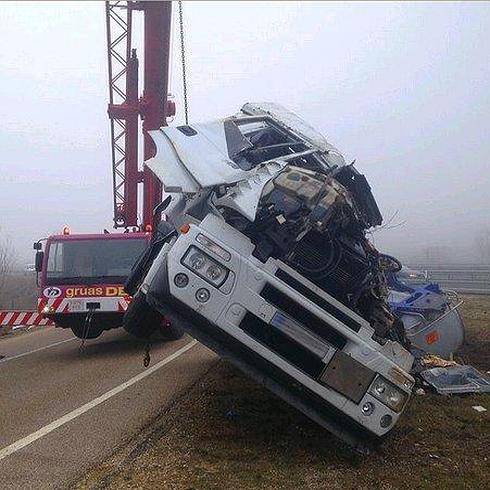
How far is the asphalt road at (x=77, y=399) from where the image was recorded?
12.8ft

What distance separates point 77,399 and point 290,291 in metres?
3.04

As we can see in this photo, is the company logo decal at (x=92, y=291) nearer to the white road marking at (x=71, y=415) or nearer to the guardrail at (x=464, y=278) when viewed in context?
the white road marking at (x=71, y=415)

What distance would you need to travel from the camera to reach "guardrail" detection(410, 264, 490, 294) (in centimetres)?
1639

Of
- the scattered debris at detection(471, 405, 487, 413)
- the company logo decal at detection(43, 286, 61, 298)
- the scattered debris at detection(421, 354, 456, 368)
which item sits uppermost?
the scattered debris at detection(471, 405, 487, 413)

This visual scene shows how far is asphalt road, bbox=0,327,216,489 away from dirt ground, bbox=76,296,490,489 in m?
0.26

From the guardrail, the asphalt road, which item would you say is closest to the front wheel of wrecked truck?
the asphalt road

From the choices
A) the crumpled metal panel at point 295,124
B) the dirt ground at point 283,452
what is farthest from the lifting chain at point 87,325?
the crumpled metal panel at point 295,124

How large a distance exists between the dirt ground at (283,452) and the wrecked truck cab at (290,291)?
1.08ft

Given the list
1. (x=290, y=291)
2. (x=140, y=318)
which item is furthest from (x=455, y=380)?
(x=140, y=318)

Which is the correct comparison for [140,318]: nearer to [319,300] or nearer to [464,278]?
[319,300]

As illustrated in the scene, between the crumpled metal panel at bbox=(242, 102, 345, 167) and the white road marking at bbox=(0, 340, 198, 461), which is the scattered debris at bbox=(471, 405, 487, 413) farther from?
the white road marking at bbox=(0, 340, 198, 461)

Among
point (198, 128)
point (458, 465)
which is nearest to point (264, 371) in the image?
A: point (458, 465)

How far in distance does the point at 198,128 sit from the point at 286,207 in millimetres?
1566

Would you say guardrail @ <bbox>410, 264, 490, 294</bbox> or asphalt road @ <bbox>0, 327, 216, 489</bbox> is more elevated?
asphalt road @ <bbox>0, 327, 216, 489</bbox>
